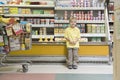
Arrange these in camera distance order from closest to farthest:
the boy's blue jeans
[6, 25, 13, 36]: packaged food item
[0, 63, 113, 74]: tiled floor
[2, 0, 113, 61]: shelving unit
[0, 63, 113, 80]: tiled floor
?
[0, 63, 113, 80]: tiled floor, [6, 25, 13, 36]: packaged food item, [0, 63, 113, 74]: tiled floor, the boy's blue jeans, [2, 0, 113, 61]: shelving unit

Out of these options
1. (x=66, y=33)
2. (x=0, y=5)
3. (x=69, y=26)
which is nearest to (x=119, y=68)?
(x=66, y=33)

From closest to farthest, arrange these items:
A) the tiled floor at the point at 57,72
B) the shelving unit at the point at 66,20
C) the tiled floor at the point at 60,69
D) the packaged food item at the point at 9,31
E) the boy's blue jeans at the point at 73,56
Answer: the tiled floor at the point at 57,72
the packaged food item at the point at 9,31
the tiled floor at the point at 60,69
the boy's blue jeans at the point at 73,56
the shelving unit at the point at 66,20

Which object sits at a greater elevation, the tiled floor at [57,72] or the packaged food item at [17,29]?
the packaged food item at [17,29]

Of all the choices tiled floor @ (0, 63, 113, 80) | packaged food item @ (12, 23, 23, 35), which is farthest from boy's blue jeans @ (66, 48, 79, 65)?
packaged food item @ (12, 23, 23, 35)

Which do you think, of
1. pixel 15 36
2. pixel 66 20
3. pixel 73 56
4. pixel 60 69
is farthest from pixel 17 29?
pixel 66 20

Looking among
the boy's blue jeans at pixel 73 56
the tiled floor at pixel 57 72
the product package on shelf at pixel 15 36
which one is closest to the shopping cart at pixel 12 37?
the product package on shelf at pixel 15 36

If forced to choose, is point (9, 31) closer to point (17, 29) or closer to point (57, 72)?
point (17, 29)

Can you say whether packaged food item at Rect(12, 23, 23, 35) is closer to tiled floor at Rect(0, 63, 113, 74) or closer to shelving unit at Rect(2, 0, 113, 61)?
tiled floor at Rect(0, 63, 113, 74)

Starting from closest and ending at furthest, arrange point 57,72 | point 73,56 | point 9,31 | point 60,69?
point 9,31, point 57,72, point 60,69, point 73,56

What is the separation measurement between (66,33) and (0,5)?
2.34 m

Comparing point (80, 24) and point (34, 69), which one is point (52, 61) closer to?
point (34, 69)

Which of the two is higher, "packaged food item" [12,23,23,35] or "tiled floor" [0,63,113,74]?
"packaged food item" [12,23,23,35]

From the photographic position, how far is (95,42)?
6.91m

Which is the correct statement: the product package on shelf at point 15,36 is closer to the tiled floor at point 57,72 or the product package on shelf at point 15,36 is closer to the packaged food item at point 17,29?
the packaged food item at point 17,29
